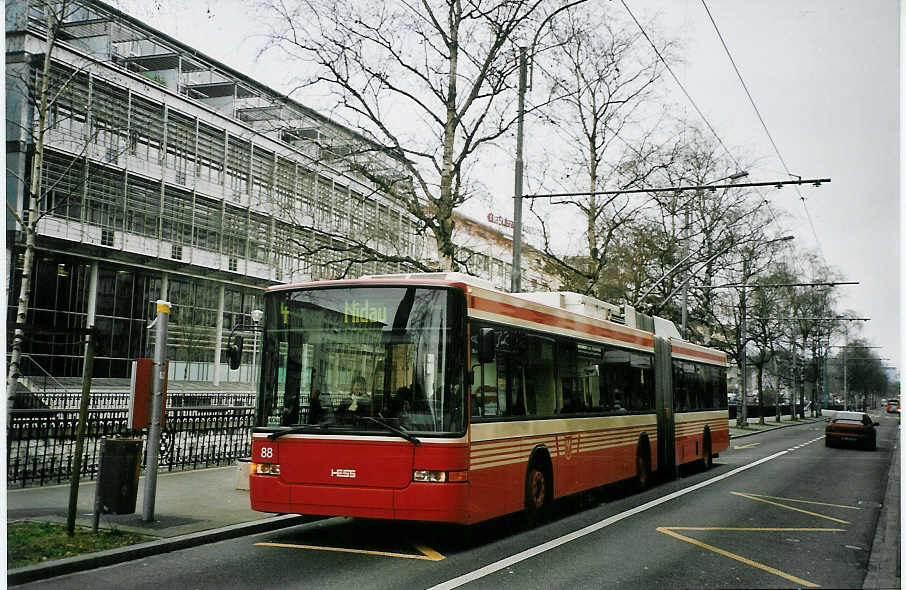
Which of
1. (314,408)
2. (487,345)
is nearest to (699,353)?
(487,345)

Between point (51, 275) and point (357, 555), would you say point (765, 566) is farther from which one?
point (51, 275)

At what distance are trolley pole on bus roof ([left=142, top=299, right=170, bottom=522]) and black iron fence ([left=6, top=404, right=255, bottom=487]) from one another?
2.19 m

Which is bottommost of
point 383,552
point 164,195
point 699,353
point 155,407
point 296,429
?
point 383,552

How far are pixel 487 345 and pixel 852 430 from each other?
832 inches

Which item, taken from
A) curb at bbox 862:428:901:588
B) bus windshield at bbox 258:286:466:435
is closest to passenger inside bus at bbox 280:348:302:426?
bus windshield at bbox 258:286:466:435

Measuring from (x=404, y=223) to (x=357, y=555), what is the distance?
10.9 m

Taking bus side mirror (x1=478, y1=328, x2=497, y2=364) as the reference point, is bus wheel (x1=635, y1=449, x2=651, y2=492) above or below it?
below

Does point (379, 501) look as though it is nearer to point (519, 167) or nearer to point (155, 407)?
point (155, 407)

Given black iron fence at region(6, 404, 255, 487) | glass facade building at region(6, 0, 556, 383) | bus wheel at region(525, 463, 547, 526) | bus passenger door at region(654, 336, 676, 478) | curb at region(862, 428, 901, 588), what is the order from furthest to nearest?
glass facade building at region(6, 0, 556, 383)
bus passenger door at region(654, 336, 676, 478)
black iron fence at region(6, 404, 255, 487)
bus wheel at region(525, 463, 547, 526)
curb at region(862, 428, 901, 588)

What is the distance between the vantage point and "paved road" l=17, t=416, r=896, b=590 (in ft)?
23.3

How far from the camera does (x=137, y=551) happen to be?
8.21m

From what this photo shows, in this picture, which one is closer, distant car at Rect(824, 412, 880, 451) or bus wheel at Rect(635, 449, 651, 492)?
bus wheel at Rect(635, 449, 651, 492)

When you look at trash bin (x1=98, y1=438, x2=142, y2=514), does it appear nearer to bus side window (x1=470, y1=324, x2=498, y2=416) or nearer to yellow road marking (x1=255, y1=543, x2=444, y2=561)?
yellow road marking (x1=255, y1=543, x2=444, y2=561)

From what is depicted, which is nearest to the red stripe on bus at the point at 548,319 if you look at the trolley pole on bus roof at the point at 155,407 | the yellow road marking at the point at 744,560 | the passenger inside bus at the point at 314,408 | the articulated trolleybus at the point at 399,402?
the articulated trolleybus at the point at 399,402
